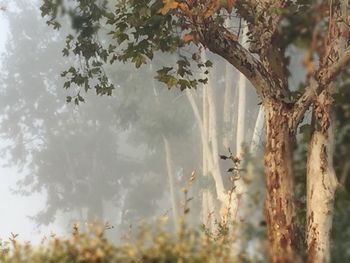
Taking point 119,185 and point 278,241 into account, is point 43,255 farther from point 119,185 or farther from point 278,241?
point 119,185

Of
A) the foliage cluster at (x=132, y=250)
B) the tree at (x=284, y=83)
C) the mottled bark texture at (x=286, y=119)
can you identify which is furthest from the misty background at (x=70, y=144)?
the foliage cluster at (x=132, y=250)

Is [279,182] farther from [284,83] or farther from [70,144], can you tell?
[70,144]

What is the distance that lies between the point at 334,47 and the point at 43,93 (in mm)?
34970

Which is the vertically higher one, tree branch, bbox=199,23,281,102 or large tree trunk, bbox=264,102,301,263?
tree branch, bbox=199,23,281,102

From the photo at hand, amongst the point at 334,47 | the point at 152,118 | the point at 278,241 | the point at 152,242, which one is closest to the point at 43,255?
the point at 152,242

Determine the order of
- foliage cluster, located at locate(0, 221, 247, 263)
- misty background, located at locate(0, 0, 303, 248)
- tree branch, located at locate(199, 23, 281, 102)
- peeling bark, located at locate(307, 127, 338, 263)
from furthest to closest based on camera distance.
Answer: misty background, located at locate(0, 0, 303, 248) → tree branch, located at locate(199, 23, 281, 102) → peeling bark, located at locate(307, 127, 338, 263) → foliage cluster, located at locate(0, 221, 247, 263)

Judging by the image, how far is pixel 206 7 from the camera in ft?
19.9

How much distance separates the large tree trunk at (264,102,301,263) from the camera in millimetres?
5973

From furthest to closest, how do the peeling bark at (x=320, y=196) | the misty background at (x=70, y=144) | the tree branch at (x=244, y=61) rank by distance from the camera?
the misty background at (x=70, y=144)
the tree branch at (x=244, y=61)
the peeling bark at (x=320, y=196)

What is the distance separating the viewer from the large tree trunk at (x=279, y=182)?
5973mm

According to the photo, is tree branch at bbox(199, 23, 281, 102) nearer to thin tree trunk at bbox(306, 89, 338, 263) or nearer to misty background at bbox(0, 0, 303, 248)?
thin tree trunk at bbox(306, 89, 338, 263)

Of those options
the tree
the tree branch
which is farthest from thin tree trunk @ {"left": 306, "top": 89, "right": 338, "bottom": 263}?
the tree branch

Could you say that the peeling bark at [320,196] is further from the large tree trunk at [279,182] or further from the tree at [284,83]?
the large tree trunk at [279,182]

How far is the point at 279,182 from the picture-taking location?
616 cm
